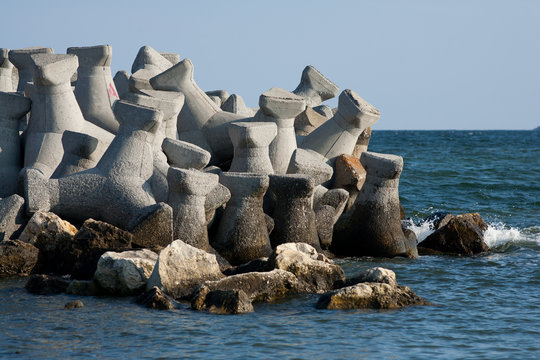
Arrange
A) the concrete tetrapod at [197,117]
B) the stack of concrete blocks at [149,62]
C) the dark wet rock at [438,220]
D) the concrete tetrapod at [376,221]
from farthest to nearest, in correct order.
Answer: the stack of concrete blocks at [149,62], the dark wet rock at [438,220], the concrete tetrapod at [197,117], the concrete tetrapod at [376,221]

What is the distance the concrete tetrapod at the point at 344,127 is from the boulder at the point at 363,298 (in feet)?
12.6

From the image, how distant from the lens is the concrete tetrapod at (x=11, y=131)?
378 inches

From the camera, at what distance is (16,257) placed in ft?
26.0

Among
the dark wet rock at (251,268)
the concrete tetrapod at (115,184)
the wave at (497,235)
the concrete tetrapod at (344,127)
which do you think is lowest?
the dark wet rock at (251,268)

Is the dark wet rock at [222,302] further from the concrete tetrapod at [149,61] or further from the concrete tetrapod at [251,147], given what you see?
the concrete tetrapod at [149,61]

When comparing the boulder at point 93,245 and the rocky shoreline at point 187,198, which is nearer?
the rocky shoreline at point 187,198

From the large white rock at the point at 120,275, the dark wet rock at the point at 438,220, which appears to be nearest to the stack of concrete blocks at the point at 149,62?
the dark wet rock at the point at 438,220

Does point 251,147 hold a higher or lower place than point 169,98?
lower

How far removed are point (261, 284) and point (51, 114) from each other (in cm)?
372

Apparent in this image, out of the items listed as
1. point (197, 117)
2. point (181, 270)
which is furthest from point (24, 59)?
point (181, 270)

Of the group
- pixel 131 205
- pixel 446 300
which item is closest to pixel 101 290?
pixel 131 205

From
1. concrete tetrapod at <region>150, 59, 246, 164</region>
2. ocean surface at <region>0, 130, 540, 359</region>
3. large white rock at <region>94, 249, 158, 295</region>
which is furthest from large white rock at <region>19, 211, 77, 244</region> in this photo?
concrete tetrapod at <region>150, 59, 246, 164</region>

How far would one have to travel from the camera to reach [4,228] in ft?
27.3

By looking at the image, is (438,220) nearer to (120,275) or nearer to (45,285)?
(120,275)
